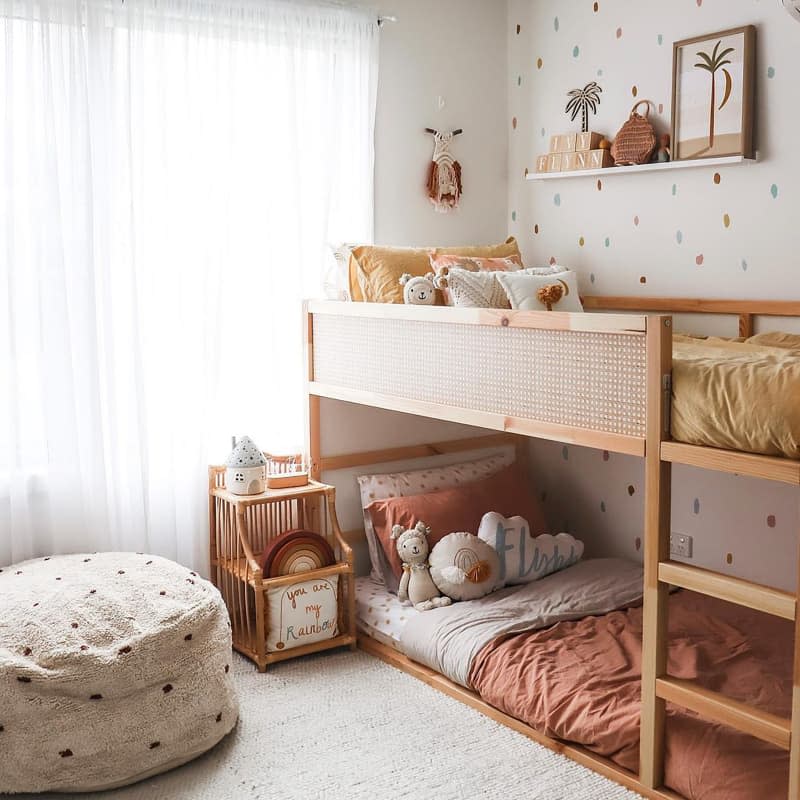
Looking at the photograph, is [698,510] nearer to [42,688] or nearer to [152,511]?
[152,511]

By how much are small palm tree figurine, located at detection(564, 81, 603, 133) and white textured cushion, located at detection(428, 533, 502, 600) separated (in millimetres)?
1565

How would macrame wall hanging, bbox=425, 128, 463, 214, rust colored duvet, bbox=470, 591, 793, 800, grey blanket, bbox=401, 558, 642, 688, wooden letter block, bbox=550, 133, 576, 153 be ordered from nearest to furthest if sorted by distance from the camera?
rust colored duvet, bbox=470, 591, 793, 800 → grey blanket, bbox=401, 558, 642, 688 → wooden letter block, bbox=550, 133, 576, 153 → macrame wall hanging, bbox=425, 128, 463, 214

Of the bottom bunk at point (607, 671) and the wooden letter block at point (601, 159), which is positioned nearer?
the bottom bunk at point (607, 671)

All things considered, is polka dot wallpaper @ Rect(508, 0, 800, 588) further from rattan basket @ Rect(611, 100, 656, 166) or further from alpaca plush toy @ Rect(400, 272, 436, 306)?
alpaca plush toy @ Rect(400, 272, 436, 306)

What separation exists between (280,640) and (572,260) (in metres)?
1.76

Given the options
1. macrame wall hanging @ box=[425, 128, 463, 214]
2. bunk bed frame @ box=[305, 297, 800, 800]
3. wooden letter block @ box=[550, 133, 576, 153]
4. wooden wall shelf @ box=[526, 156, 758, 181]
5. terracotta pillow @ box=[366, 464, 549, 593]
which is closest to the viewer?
bunk bed frame @ box=[305, 297, 800, 800]

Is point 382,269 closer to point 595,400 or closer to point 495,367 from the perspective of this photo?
point 495,367

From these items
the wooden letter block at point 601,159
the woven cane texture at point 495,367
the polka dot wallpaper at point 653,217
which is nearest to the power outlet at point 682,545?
the polka dot wallpaper at point 653,217

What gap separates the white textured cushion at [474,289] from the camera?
291 cm

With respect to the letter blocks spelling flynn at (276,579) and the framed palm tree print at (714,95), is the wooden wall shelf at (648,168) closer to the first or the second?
the framed palm tree print at (714,95)

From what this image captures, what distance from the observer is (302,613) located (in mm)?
3131

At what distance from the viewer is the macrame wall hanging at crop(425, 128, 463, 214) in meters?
3.74

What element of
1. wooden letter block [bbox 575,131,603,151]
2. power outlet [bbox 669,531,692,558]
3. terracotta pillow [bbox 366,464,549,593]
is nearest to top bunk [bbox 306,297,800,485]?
terracotta pillow [bbox 366,464,549,593]

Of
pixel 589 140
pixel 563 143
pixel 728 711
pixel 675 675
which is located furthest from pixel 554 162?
pixel 728 711
